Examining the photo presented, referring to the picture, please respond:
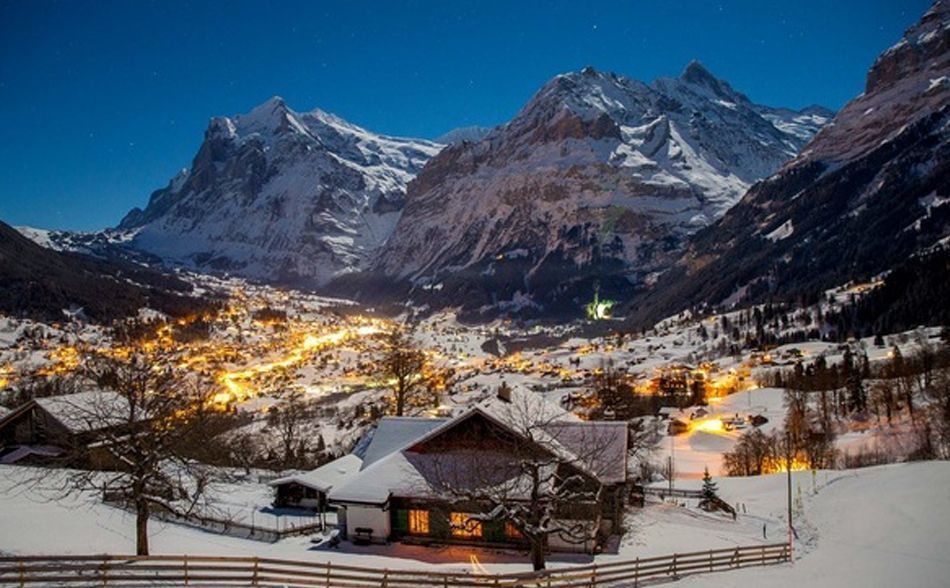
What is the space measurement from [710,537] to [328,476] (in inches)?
927

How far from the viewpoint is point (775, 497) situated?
2162 inches

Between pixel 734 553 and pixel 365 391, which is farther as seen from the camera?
pixel 365 391

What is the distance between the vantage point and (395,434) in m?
38.9

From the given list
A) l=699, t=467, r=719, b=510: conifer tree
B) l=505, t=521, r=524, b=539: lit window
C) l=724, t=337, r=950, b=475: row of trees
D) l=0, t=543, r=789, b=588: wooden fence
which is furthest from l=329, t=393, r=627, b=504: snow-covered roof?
l=724, t=337, r=950, b=475: row of trees

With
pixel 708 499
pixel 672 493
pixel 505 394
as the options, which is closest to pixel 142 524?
pixel 505 394

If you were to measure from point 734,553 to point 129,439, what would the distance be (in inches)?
1074

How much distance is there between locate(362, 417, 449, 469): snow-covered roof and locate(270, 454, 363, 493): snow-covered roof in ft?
10.2

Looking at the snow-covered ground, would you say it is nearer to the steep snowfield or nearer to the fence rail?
the steep snowfield

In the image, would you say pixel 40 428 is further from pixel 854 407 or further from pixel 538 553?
pixel 854 407

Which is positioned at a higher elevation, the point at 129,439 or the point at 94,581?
the point at 129,439

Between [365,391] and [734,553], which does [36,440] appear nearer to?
[734,553]

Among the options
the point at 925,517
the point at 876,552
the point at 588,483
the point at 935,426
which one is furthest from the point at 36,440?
the point at 935,426

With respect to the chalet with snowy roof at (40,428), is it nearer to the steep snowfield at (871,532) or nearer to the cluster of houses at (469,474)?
the cluster of houses at (469,474)

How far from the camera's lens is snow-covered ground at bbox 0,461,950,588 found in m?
28.4
